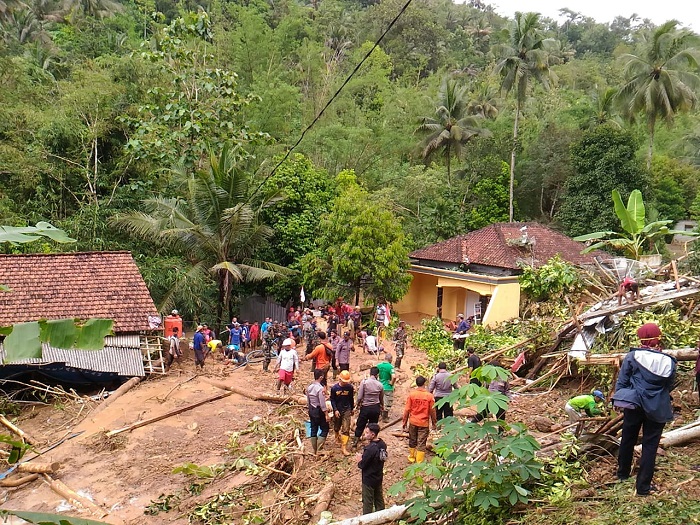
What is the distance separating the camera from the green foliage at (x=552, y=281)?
50.7ft

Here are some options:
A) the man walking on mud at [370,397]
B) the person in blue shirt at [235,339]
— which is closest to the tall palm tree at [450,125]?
the person in blue shirt at [235,339]

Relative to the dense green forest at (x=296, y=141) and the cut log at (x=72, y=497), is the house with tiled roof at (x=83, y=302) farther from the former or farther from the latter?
the cut log at (x=72, y=497)

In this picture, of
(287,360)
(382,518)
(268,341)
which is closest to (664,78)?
(268,341)

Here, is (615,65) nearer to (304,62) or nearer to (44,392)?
(304,62)

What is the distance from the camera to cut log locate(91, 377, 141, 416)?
11.8 metres

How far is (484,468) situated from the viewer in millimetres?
5242

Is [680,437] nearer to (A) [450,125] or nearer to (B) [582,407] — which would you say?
(B) [582,407]

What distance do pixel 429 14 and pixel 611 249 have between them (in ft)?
95.0

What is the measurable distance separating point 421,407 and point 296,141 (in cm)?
2089

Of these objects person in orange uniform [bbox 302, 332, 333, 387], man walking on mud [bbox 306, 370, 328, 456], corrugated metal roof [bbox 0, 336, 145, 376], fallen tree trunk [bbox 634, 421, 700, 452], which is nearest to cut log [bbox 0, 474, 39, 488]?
corrugated metal roof [bbox 0, 336, 145, 376]

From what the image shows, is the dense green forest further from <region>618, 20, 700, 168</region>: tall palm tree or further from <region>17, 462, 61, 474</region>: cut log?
<region>17, 462, 61, 474</region>: cut log

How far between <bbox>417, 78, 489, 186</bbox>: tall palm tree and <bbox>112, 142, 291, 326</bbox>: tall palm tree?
14048 millimetres

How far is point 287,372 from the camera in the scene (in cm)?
1132

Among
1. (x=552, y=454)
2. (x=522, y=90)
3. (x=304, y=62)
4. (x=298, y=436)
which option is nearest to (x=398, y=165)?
(x=522, y=90)
